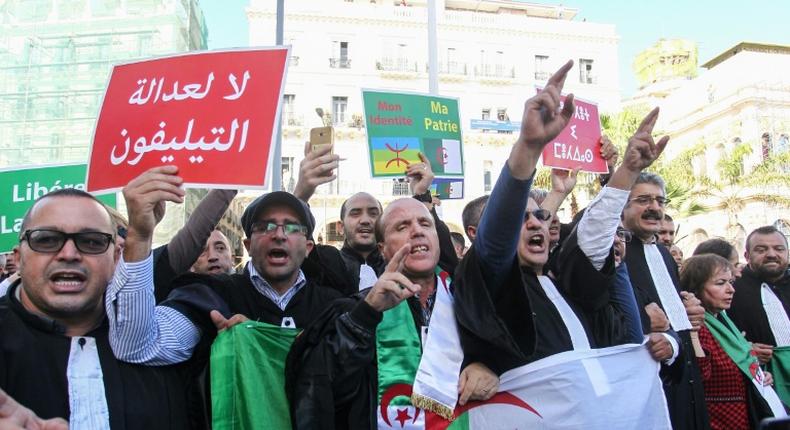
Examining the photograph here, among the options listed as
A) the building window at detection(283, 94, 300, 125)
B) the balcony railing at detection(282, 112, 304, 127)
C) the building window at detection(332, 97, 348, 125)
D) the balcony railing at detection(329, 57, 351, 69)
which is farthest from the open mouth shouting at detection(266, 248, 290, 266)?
the balcony railing at detection(329, 57, 351, 69)

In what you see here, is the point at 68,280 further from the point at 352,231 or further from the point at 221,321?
the point at 352,231

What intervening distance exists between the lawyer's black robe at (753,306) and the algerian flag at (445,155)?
2.31m

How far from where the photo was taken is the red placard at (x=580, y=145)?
14.9 feet

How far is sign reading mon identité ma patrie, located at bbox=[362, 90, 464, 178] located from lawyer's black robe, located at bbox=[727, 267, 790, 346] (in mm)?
2308

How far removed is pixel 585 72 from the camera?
3478 cm

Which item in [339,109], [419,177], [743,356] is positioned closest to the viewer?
[743,356]

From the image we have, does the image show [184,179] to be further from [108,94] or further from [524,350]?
[524,350]

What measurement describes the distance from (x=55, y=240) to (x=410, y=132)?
3666 millimetres

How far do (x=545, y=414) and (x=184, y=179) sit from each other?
5.57 ft

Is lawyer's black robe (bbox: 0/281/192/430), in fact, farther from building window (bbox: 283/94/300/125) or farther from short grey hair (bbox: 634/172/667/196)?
building window (bbox: 283/94/300/125)

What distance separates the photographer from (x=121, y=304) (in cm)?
219

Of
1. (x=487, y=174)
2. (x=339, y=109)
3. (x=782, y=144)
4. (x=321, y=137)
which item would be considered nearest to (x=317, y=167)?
(x=321, y=137)

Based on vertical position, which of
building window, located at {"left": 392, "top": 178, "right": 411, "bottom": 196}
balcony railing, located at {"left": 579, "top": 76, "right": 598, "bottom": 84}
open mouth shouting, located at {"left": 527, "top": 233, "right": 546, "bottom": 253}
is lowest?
open mouth shouting, located at {"left": 527, "top": 233, "right": 546, "bottom": 253}

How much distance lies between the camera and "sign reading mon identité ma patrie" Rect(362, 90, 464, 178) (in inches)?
211
